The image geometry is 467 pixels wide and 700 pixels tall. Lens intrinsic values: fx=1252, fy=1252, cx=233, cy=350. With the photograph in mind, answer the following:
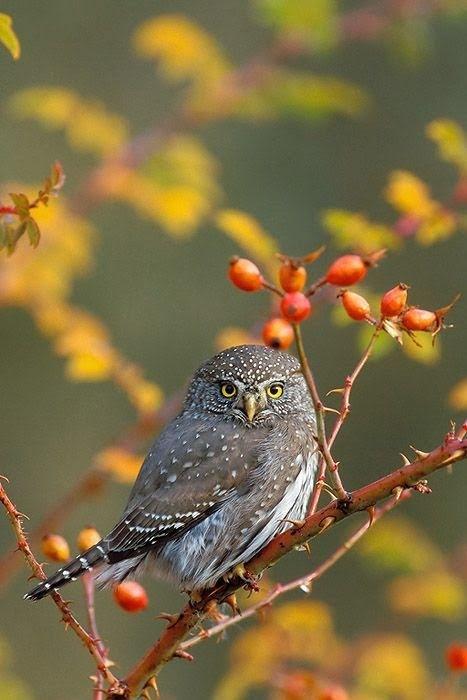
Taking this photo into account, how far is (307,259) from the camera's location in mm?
2871

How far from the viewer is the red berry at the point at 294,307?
118 inches

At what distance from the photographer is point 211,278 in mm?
10102

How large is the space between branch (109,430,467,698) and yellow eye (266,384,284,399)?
4.18 ft

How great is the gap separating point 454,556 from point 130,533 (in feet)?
9.32

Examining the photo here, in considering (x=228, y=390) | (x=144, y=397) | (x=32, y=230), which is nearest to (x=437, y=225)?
(x=228, y=390)

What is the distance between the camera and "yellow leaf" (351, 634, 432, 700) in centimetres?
597

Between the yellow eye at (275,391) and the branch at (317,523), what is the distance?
1274 millimetres

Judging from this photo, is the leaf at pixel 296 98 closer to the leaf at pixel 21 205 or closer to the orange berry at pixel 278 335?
the orange berry at pixel 278 335

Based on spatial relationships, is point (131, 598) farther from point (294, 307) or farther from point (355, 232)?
point (355, 232)

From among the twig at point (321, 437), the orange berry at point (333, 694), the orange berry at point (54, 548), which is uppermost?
the orange berry at point (54, 548)

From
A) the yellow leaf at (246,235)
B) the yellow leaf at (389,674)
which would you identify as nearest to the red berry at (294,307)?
the yellow leaf at (246,235)

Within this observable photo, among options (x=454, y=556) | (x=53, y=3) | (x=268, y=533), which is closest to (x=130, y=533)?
(x=268, y=533)

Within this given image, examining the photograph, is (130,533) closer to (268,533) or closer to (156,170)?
(268,533)

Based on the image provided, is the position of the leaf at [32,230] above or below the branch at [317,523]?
above
